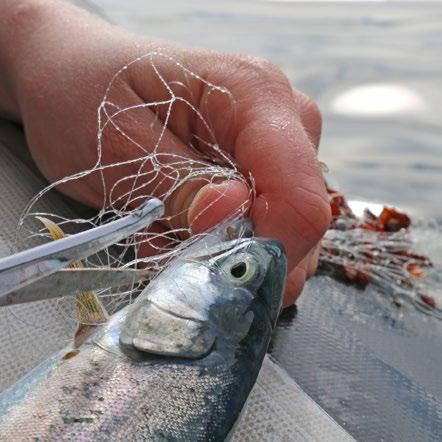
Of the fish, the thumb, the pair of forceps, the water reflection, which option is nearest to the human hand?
the thumb

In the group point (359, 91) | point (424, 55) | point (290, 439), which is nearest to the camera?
point (290, 439)

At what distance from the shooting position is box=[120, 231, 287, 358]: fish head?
1.31 metres

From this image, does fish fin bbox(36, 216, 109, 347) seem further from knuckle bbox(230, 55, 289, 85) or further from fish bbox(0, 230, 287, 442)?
knuckle bbox(230, 55, 289, 85)

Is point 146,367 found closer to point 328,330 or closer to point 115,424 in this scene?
point 115,424

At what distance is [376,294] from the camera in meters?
2.33

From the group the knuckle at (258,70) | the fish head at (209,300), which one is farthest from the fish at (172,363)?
the knuckle at (258,70)

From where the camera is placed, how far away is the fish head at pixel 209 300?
1308mm

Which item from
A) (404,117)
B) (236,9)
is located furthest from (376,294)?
(236,9)

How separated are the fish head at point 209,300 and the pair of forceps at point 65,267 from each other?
9 cm

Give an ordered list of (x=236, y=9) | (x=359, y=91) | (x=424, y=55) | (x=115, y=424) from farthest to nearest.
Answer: (x=236, y=9) < (x=424, y=55) < (x=359, y=91) < (x=115, y=424)

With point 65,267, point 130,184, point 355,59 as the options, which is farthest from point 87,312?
point 355,59

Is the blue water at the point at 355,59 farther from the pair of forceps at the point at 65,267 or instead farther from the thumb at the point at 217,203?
the pair of forceps at the point at 65,267

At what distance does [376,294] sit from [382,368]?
1.49 feet

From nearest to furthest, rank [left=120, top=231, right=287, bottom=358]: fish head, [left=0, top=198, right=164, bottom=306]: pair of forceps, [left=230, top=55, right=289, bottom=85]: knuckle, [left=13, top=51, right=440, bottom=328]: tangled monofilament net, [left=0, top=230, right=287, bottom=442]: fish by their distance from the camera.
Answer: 1. [left=0, top=198, right=164, bottom=306]: pair of forceps
2. [left=0, top=230, right=287, bottom=442]: fish
3. [left=120, top=231, right=287, bottom=358]: fish head
4. [left=13, top=51, right=440, bottom=328]: tangled monofilament net
5. [left=230, top=55, right=289, bottom=85]: knuckle
